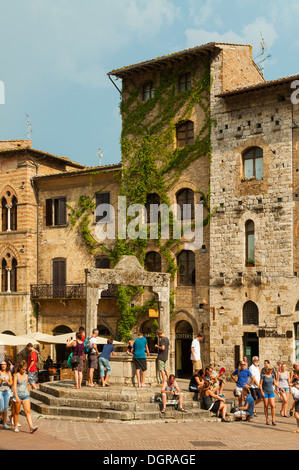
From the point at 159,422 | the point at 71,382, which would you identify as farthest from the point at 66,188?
the point at 159,422

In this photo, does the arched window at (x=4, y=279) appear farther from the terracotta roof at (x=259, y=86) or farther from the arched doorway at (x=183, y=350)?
the terracotta roof at (x=259, y=86)

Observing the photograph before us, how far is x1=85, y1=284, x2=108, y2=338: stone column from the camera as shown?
20264mm

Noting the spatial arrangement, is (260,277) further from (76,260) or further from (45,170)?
(45,170)

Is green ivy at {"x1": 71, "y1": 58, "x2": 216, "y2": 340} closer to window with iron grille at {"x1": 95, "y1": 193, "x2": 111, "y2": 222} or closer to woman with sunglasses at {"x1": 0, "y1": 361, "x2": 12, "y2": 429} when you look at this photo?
window with iron grille at {"x1": 95, "y1": 193, "x2": 111, "y2": 222}

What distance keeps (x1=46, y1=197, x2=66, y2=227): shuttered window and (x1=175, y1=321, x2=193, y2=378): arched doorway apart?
907 centimetres

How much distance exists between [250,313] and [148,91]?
40.4 ft

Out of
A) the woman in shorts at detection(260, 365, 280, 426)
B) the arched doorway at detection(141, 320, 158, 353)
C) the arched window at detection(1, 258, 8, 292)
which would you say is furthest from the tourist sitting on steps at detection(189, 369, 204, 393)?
the arched window at detection(1, 258, 8, 292)

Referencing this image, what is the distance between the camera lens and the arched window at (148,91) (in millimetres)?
32906

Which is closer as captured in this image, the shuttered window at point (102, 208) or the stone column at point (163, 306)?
the stone column at point (163, 306)

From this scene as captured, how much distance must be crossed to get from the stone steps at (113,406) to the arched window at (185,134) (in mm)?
15749

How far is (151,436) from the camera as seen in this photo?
14.3 metres

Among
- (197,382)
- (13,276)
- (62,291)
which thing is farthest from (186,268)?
(197,382)

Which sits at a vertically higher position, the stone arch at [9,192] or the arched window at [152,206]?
the stone arch at [9,192]

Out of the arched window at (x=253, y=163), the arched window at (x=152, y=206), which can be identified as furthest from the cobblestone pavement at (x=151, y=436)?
the arched window at (x=152, y=206)
